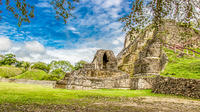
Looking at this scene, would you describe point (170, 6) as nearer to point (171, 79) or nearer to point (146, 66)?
point (171, 79)

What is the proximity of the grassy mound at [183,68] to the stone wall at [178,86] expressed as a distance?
14.6 ft

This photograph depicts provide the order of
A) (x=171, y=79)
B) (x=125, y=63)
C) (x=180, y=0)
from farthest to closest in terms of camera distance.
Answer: (x=125, y=63) < (x=171, y=79) < (x=180, y=0)

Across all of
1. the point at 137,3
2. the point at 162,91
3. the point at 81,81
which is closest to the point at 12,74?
the point at 81,81

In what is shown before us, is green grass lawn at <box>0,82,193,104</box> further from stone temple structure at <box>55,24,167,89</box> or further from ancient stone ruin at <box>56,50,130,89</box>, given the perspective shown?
ancient stone ruin at <box>56,50,130,89</box>

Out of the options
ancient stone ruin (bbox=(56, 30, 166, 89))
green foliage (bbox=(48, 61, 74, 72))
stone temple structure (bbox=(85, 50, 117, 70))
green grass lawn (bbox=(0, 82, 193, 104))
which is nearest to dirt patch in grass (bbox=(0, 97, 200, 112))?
green grass lawn (bbox=(0, 82, 193, 104))

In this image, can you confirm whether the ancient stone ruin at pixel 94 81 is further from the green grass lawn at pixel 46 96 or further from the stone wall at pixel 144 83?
the green grass lawn at pixel 46 96

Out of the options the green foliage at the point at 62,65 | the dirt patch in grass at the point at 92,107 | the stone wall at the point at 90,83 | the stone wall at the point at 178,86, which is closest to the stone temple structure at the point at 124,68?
the stone wall at the point at 90,83

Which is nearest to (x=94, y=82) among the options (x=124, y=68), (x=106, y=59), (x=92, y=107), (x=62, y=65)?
(x=92, y=107)

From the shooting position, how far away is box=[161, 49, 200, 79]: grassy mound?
17397mm

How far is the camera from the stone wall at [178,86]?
11.0m

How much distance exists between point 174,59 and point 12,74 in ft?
152

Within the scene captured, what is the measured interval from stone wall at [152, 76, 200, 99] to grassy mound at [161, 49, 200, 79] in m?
4.46

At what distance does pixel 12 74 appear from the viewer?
4781 cm

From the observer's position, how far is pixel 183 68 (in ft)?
67.1
